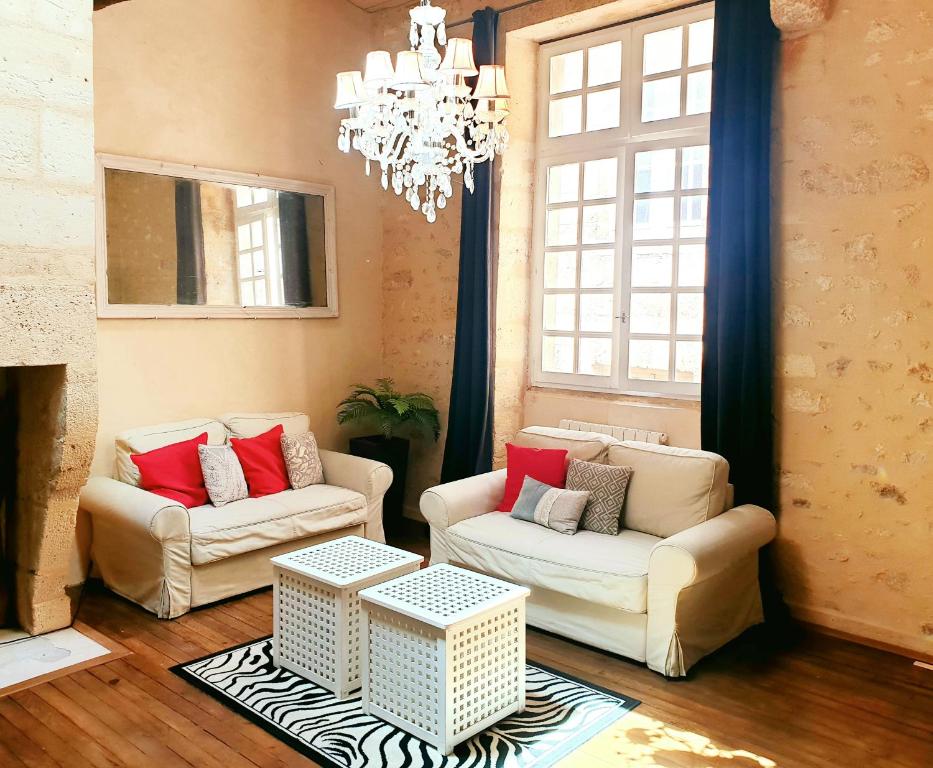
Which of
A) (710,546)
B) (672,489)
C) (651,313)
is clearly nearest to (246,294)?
(651,313)

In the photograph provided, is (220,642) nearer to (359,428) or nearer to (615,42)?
(359,428)

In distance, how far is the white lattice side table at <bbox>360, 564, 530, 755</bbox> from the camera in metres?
2.85

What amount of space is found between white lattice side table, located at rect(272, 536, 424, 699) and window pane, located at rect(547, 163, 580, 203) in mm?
2550

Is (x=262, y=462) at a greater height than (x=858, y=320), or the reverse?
(x=858, y=320)

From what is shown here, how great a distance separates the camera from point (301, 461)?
4.80 metres

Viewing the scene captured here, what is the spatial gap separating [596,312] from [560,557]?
178 cm

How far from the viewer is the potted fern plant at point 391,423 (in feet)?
17.4

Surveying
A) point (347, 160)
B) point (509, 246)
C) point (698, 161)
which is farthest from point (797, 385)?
point (347, 160)

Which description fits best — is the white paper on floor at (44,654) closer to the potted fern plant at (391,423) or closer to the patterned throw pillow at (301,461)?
the patterned throw pillow at (301,461)

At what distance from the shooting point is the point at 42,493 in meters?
3.62

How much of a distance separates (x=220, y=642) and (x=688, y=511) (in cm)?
221

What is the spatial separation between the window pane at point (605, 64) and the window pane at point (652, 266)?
3.40ft

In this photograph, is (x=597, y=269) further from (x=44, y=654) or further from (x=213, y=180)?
(x=44, y=654)

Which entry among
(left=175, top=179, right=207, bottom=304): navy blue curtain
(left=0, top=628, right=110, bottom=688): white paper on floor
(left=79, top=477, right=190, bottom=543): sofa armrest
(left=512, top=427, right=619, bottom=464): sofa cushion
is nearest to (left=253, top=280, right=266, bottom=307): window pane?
(left=175, top=179, right=207, bottom=304): navy blue curtain
